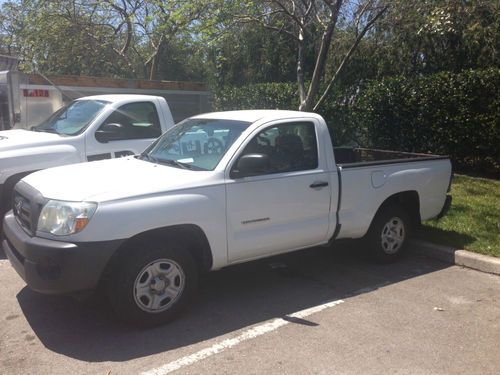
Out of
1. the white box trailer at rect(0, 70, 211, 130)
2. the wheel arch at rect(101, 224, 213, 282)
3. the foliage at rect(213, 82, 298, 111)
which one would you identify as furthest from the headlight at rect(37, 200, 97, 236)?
the foliage at rect(213, 82, 298, 111)

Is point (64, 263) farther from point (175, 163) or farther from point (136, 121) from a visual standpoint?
point (136, 121)

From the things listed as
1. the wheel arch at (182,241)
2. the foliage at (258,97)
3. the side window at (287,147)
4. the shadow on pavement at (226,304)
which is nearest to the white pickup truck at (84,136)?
the shadow on pavement at (226,304)

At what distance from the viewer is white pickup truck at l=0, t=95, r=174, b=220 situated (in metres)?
6.06

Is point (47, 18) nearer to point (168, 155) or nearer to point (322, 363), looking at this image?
point (168, 155)

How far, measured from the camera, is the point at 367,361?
3699mm

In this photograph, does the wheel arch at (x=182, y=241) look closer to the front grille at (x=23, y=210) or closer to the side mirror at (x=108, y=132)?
the front grille at (x=23, y=210)

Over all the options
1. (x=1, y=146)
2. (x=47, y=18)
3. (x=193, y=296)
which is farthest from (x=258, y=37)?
(x=193, y=296)

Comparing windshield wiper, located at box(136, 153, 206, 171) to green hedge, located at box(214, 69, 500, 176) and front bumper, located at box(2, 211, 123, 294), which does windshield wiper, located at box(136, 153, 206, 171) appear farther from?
green hedge, located at box(214, 69, 500, 176)

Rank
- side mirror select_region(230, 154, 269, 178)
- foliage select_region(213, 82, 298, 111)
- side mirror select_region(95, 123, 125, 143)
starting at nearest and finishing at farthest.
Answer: side mirror select_region(230, 154, 269, 178) < side mirror select_region(95, 123, 125, 143) < foliage select_region(213, 82, 298, 111)

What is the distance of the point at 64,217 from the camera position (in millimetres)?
3838

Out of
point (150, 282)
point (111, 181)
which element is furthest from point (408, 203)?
point (111, 181)

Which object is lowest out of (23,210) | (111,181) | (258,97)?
(23,210)

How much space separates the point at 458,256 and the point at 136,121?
4.50 m

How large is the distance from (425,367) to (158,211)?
2.25 metres
